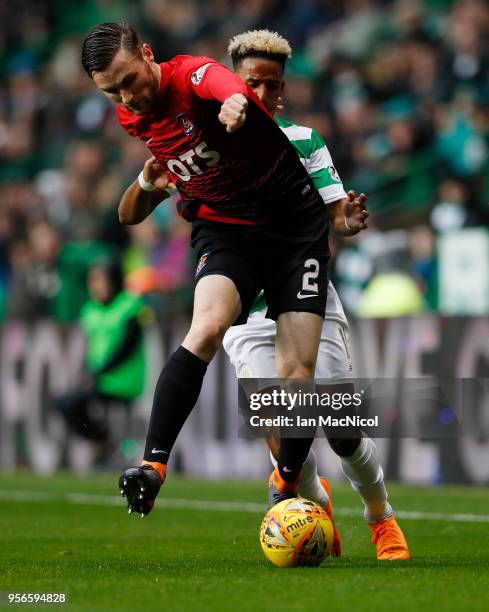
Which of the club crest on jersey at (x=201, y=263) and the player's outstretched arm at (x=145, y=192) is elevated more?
the player's outstretched arm at (x=145, y=192)

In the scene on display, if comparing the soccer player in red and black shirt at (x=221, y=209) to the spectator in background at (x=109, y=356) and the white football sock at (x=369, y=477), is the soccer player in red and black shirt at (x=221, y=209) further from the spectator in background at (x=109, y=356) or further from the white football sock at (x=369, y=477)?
the spectator in background at (x=109, y=356)

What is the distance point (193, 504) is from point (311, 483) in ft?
10.3

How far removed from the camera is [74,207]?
15961 millimetres

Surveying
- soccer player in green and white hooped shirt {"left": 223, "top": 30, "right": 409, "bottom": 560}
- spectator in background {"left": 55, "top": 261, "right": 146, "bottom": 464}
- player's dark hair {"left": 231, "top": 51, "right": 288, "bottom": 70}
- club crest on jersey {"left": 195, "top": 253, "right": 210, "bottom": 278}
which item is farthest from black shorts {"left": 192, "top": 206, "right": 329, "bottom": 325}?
spectator in background {"left": 55, "top": 261, "right": 146, "bottom": 464}

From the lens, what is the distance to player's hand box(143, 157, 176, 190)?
19.0 ft

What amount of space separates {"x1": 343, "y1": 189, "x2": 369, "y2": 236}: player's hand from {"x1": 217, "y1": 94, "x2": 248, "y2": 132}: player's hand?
1.00m

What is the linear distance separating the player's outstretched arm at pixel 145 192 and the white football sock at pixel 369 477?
142 centimetres

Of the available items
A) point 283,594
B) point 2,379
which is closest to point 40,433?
point 2,379

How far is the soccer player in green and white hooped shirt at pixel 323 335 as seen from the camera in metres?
5.70

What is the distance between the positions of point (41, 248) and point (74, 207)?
1007 mm

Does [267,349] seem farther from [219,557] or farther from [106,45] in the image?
[106,45]

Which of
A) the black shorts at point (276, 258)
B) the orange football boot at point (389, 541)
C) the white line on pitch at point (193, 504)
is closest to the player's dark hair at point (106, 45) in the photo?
the black shorts at point (276, 258)

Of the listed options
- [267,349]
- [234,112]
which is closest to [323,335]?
[267,349]

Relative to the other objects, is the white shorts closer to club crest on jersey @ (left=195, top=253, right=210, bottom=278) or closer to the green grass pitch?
club crest on jersey @ (left=195, top=253, right=210, bottom=278)
